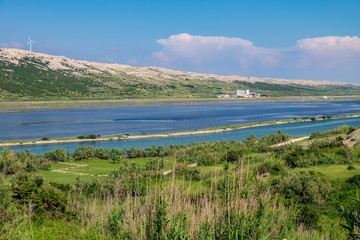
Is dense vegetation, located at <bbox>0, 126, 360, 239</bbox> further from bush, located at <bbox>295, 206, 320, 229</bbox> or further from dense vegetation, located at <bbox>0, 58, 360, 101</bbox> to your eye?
dense vegetation, located at <bbox>0, 58, 360, 101</bbox>

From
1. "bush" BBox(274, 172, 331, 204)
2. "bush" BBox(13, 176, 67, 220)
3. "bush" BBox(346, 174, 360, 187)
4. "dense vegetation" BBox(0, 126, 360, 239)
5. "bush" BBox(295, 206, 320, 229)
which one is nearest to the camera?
"dense vegetation" BBox(0, 126, 360, 239)

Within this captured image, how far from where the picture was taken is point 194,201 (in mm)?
8117

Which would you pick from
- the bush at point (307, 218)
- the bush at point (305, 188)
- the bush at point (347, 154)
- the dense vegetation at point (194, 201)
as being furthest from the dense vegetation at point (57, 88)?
the bush at point (307, 218)

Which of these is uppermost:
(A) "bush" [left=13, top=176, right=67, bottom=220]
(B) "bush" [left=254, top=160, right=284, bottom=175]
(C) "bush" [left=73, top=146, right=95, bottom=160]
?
(A) "bush" [left=13, top=176, right=67, bottom=220]

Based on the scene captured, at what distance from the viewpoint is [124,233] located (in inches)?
211

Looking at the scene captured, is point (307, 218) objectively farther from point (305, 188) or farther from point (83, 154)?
point (83, 154)

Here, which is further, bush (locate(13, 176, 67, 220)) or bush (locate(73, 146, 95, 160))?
bush (locate(73, 146, 95, 160))

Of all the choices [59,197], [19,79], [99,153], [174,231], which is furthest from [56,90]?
[174,231]

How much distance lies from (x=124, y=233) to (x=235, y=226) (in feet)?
6.58

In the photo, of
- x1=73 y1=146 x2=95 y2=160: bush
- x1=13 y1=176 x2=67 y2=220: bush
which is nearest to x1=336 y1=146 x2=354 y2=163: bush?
x1=13 y1=176 x2=67 y2=220: bush

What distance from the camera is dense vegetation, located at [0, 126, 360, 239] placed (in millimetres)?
4680

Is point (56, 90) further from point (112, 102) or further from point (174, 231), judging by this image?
point (174, 231)

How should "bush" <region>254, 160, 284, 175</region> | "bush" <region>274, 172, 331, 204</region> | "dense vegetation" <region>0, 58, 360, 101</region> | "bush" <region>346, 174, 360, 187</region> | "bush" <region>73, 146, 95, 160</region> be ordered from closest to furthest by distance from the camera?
"bush" <region>274, 172, 331, 204</region> < "bush" <region>346, 174, 360, 187</region> < "bush" <region>254, 160, 284, 175</region> < "bush" <region>73, 146, 95, 160</region> < "dense vegetation" <region>0, 58, 360, 101</region>

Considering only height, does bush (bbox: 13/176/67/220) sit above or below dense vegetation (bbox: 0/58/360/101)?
below
